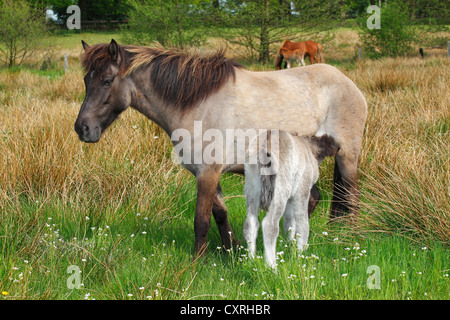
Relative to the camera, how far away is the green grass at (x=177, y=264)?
10.2ft

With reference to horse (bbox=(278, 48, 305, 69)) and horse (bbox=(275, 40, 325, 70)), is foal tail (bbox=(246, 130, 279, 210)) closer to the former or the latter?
horse (bbox=(278, 48, 305, 69))

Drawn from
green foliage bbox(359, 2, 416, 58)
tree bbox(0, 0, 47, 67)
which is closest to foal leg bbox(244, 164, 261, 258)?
green foliage bbox(359, 2, 416, 58)

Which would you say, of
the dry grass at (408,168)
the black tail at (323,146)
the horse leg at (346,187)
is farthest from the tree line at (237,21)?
the black tail at (323,146)

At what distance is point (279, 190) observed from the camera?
11.7 ft

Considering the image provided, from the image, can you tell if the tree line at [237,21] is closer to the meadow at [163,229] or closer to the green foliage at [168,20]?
the green foliage at [168,20]

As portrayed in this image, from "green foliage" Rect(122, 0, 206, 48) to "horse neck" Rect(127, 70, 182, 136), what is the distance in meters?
17.8

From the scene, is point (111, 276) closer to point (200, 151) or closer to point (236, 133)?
point (200, 151)

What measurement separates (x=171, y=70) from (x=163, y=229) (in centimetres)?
150

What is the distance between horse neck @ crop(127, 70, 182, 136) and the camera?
4074 mm

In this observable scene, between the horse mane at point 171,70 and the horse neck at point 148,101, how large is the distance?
0.14 feet

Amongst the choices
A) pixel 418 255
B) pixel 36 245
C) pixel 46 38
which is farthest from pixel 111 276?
pixel 46 38

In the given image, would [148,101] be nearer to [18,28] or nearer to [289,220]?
[289,220]

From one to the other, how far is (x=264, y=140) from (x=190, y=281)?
1203mm
